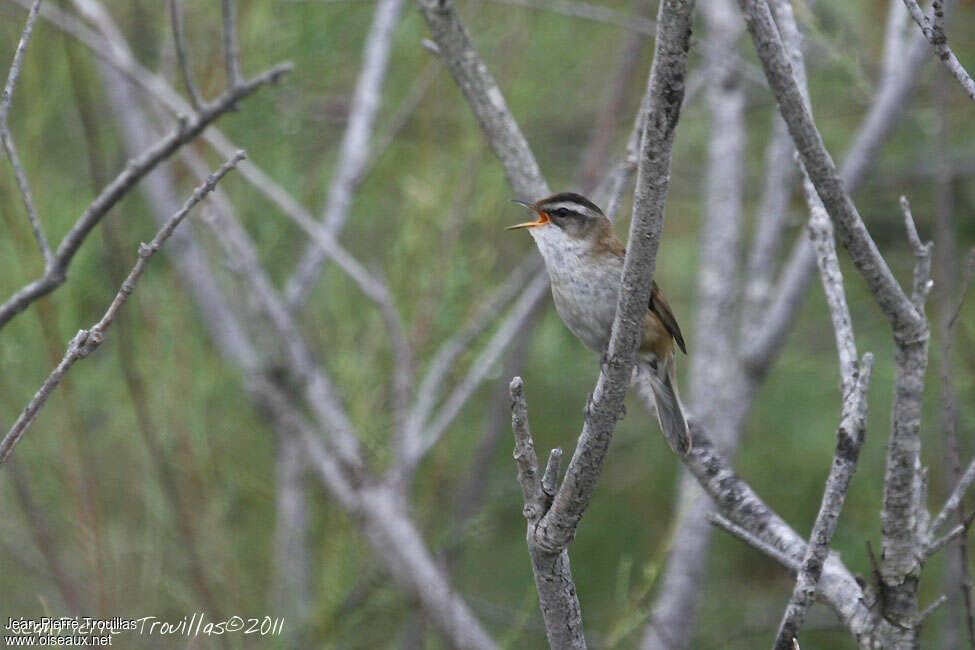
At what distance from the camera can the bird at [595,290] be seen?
10.7ft

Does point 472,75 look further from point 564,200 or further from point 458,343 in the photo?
point 458,343

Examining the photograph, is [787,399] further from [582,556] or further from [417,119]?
[417,119]

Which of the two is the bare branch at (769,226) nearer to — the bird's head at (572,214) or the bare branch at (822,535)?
the bird's head at (572,214)

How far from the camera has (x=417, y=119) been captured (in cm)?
550

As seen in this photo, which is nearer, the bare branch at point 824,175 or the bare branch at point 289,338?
the bare branch at point 824,175

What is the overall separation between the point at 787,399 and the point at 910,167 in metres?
1.44

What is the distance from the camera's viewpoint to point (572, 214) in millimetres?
3525

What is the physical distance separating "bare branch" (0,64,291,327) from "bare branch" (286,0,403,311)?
1.63 m

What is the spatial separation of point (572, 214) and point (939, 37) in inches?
67.1

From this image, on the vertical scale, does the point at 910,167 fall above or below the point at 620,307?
above

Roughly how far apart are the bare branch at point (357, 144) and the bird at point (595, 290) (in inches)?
52.5

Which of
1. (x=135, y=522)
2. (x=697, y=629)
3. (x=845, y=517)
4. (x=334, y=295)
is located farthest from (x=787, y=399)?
(x=135, y=522)

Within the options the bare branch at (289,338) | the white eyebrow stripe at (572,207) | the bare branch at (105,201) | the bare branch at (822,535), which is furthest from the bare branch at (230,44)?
the bare branch at (822,535)

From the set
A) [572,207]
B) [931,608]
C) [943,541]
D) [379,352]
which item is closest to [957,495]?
[943,541]
